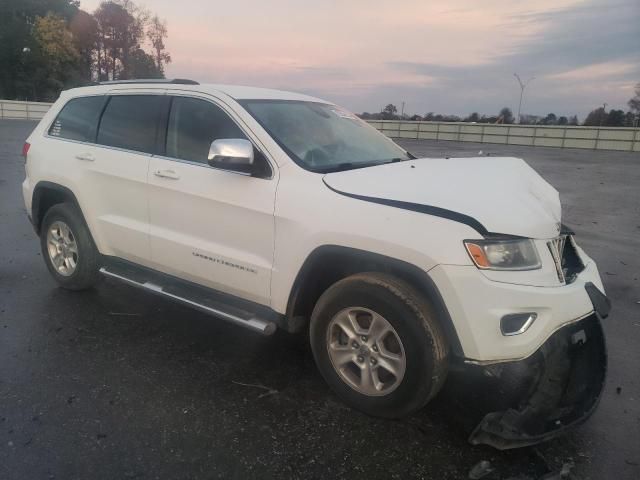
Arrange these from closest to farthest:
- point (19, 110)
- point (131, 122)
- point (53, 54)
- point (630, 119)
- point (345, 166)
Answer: point (345, 166)
point (131, 122)
point (19, 110)
point (53, 54)
point (630, 119)

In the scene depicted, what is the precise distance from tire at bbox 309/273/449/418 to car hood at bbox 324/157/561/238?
0.46 meters

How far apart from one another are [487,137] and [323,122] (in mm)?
35543

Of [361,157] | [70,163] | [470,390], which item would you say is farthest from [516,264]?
[70,163]

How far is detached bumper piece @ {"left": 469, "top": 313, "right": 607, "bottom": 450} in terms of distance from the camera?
267cm

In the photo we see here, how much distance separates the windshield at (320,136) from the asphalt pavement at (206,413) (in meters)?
1.41

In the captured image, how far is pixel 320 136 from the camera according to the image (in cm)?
387

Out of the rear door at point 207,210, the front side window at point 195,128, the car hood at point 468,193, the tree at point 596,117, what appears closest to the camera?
the car hood at point 468,193

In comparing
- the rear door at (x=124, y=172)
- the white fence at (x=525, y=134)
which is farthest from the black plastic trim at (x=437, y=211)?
the white fence at (x=525, y=134)

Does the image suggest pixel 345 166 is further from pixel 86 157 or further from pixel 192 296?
pixel 86 157

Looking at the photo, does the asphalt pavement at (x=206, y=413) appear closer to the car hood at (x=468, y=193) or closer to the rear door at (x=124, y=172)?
the rear door at (x=124, y=172)

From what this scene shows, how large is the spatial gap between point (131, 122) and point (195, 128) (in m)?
0.76

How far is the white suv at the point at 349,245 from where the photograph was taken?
2715mm

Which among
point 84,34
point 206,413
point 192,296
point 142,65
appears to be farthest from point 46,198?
point 84,34

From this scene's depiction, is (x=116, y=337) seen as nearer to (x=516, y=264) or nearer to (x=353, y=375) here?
(x=353, y=375)
